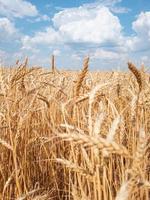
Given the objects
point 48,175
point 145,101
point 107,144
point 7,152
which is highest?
point 145,101

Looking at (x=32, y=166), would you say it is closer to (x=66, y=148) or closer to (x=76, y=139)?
(x=66, y=148)

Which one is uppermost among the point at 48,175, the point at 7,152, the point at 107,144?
the point at 107,144

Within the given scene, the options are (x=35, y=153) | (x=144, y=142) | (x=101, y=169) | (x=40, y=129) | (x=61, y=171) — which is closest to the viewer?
(x=144, y=142)

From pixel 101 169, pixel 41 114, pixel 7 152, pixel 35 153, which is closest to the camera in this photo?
pixel 101 169

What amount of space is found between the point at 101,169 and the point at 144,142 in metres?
0.38

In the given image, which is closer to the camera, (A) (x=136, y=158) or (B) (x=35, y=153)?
(A) (x=136, y=158)

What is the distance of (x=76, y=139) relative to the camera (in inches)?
27.4

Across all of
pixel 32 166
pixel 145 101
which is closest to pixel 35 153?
pixel 32 166

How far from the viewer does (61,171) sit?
1.91 metres

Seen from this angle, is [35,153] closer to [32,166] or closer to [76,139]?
[32,166]

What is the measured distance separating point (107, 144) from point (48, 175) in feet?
4.55

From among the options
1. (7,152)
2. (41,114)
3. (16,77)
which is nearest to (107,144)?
(16,77)

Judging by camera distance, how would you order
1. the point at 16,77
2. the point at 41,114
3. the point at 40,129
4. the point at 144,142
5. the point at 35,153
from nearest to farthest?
1. the point at 144,142
2. the point at 16,77
3. the point at 35,153
4. the point at 40,129
5. the point at 41,114

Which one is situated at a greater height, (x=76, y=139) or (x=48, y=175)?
(x=76, y=139)
